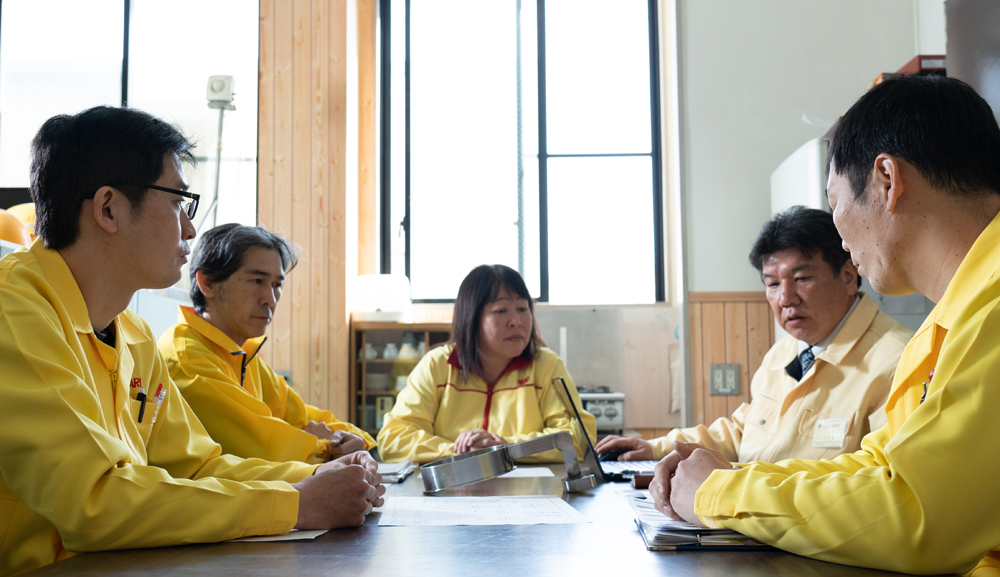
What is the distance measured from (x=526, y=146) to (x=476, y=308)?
2363 mm

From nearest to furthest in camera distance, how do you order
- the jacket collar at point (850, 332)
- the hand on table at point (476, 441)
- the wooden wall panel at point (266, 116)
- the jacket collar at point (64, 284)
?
the jacket collar at point (64, 284), the jacket collar at point (850, 332), the hand on table at point (476, 441), the wooden wall panel at point (266, 116)

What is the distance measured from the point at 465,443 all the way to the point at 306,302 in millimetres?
2379

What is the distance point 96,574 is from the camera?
86 centimetres

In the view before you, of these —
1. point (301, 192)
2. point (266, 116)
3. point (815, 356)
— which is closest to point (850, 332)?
point (815, 356)

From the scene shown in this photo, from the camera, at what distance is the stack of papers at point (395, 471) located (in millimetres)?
1718

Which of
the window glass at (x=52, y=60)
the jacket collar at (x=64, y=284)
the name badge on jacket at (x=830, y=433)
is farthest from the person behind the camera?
the window glass at (x=52, y=60)

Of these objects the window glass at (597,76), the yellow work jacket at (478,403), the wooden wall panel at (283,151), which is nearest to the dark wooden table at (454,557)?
the yellow work jacket at (478,403)

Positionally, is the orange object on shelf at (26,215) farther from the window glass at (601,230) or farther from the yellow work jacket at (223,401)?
the window glass at (601,230)

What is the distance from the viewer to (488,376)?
2.61m

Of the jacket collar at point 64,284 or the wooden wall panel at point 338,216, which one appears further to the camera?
the wooden wall panel at point 338,216

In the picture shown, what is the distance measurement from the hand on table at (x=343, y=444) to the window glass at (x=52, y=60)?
2.62 meters

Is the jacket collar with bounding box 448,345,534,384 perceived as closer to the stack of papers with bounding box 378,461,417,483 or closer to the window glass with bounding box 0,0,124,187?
the stack of papers with bounding box 378,461,417,483

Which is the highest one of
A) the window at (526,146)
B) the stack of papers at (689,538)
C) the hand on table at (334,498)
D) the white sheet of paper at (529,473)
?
the window at (526,146)

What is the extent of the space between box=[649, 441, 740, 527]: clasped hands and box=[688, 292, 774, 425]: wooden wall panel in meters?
2.32
